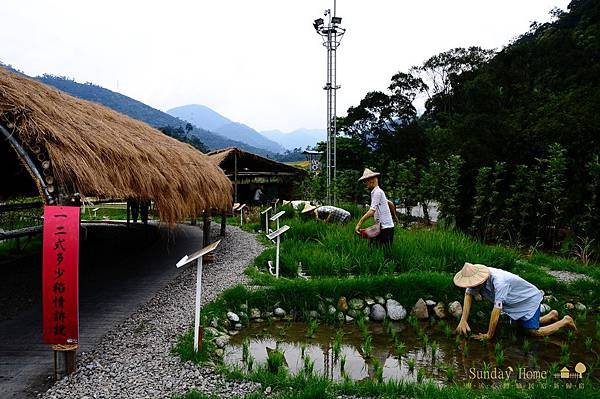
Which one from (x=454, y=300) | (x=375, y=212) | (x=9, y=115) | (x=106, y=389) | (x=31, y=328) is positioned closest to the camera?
(x=106, y=389)

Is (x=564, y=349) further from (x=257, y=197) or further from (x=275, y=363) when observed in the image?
(x=257, y=197)

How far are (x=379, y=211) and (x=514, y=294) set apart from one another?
2.52 m

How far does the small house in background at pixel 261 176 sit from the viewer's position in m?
19.7

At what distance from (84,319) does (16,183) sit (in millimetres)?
5669

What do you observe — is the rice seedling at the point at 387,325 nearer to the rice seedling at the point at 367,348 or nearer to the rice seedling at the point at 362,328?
the rice seedling at the point at 362,328

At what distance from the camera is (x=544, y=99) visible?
14.9 m

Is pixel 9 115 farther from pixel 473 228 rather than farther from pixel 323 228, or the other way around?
pixel 473 228

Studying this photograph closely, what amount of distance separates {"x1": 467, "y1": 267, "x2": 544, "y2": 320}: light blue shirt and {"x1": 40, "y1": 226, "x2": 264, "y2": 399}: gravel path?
285 cm

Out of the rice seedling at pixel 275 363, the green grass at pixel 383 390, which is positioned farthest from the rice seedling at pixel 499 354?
the rice seedling at pixel 275 363

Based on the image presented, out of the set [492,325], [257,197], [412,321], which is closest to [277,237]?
[412,321]

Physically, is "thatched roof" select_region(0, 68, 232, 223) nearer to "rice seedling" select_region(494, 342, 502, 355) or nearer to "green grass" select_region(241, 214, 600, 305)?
"green grass" select_region(241, 214, 600, 305)

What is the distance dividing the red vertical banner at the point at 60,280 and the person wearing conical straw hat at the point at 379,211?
4.28 metres

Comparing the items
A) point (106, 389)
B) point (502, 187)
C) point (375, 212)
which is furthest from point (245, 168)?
point (106, 389)

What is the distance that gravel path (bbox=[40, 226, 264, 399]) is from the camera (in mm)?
3508
